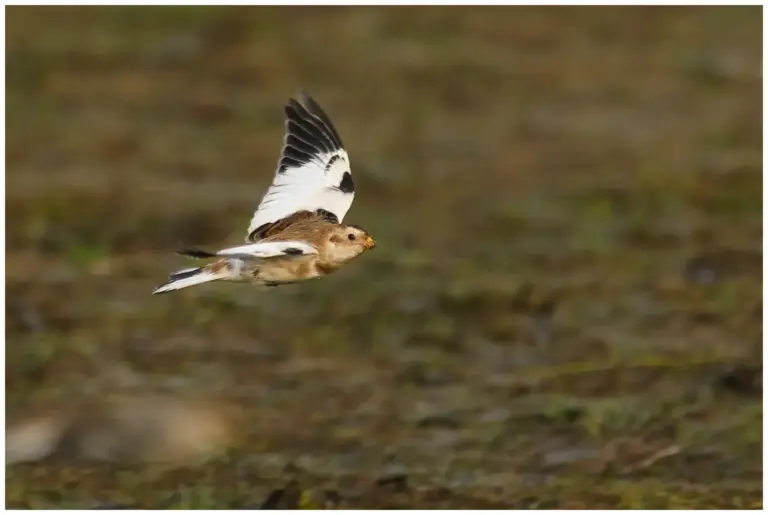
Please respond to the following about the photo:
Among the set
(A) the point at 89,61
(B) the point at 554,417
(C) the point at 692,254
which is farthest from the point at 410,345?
(A) the point at 89,61

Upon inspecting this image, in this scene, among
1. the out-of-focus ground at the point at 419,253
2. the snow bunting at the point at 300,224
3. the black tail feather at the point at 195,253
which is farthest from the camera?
the out-of-focus ground at the point at 419,253

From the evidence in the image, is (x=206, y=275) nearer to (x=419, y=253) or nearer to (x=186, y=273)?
(x=186, y=273)

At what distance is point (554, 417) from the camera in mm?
7188

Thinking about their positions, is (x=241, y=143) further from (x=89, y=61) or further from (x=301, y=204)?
(x=301, y=204)

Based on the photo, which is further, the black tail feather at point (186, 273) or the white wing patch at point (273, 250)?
the black tail feather at point (186, 273)

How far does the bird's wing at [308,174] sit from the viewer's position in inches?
219

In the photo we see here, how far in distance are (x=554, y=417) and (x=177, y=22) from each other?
19.3ft

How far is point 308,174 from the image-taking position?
225 inches

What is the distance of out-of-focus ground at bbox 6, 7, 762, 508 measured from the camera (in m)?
6.96

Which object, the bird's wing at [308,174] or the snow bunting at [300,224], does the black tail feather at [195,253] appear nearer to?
the snow bunting at [300,224]

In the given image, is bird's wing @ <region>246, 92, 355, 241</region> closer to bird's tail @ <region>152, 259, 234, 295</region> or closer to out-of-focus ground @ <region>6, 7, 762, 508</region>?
bird's tail @ <region>152, 259, 234, 295</region>

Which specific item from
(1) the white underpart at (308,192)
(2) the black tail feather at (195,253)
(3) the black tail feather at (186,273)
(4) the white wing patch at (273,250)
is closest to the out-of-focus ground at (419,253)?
(1) the white underpart at (308,192)

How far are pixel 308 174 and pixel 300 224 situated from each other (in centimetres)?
37

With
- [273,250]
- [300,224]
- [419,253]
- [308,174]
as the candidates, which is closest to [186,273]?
[300,224]
